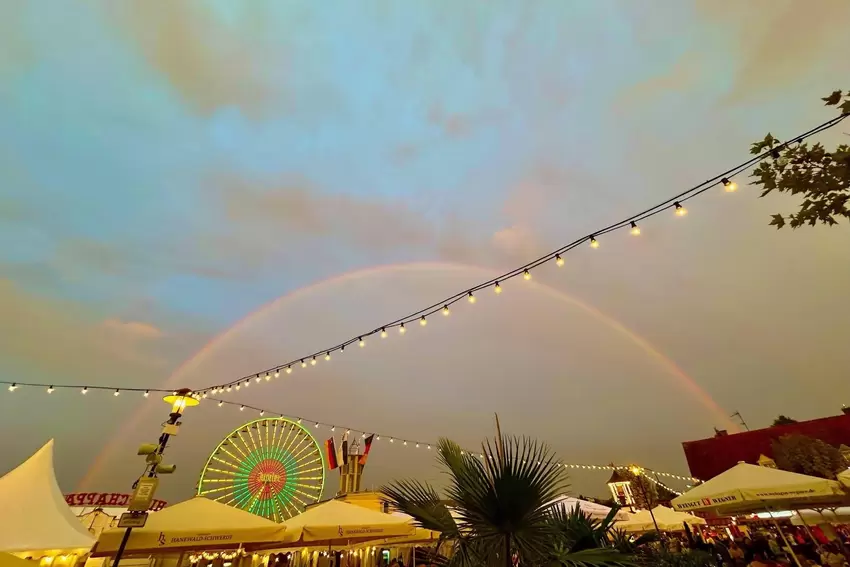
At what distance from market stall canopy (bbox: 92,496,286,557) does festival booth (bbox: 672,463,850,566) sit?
7370 mm

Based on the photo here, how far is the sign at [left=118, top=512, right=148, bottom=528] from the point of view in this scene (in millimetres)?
5504

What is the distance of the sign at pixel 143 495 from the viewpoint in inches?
232

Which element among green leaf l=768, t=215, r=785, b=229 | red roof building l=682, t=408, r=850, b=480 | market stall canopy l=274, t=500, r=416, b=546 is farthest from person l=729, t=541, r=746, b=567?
red roof building l=682, t=408, r=850, b=480

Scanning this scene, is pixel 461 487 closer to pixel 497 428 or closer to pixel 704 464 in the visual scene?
pixel 497 428

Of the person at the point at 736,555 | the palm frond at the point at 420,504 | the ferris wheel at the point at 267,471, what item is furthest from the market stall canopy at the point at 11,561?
the ferris wheel at the point at 267,471

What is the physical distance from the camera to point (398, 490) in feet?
12.1

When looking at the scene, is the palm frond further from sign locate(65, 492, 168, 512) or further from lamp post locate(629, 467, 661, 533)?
sign locate(65, 492, 168, 512)

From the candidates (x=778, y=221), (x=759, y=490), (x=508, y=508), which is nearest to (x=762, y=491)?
(x=759, y=490)

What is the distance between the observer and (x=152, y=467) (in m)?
7.05

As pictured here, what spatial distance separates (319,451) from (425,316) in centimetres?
1762

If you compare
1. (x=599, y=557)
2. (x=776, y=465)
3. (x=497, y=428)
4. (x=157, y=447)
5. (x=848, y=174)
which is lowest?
(x=599, y=557)

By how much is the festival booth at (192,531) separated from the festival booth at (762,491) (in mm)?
7378

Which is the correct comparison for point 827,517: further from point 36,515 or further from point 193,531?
point 36,515

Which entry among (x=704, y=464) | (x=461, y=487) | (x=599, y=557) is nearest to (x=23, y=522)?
(x=461, y=487)
